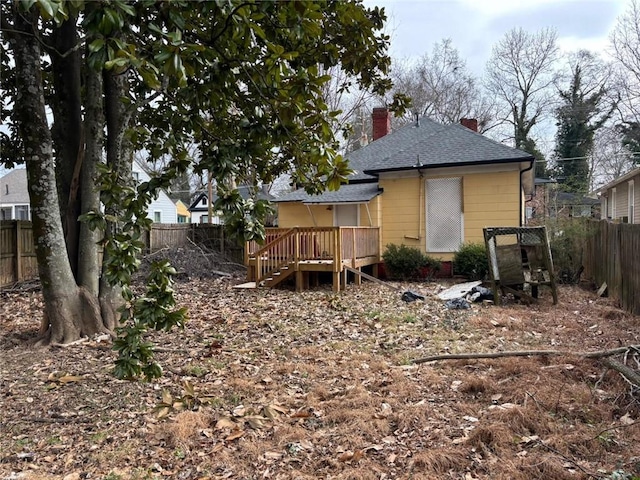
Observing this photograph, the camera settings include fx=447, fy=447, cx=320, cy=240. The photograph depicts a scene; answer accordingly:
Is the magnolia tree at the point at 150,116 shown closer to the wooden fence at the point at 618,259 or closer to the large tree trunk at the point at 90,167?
the large tree trunk at the point at 90,167

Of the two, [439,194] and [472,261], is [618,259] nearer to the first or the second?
[472,261]

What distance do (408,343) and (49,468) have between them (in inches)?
172

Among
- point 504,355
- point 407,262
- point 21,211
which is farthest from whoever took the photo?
point 21,211

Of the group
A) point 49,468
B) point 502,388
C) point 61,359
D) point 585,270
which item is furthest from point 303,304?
point 585,270

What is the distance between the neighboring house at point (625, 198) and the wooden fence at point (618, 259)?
13.8 ft

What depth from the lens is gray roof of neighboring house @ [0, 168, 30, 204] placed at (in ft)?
93.0

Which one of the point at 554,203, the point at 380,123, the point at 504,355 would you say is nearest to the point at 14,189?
the point at 380,123

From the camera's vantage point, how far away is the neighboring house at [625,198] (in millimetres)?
Result: 14914

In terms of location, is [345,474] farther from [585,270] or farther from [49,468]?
[585,270]

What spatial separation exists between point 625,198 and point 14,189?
111ft

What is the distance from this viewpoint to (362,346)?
→ 6.14 meters

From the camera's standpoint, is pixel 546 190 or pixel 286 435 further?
pixel 546 190

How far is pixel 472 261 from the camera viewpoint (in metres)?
12.2

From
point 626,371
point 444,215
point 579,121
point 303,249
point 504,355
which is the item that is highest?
point 579,121
